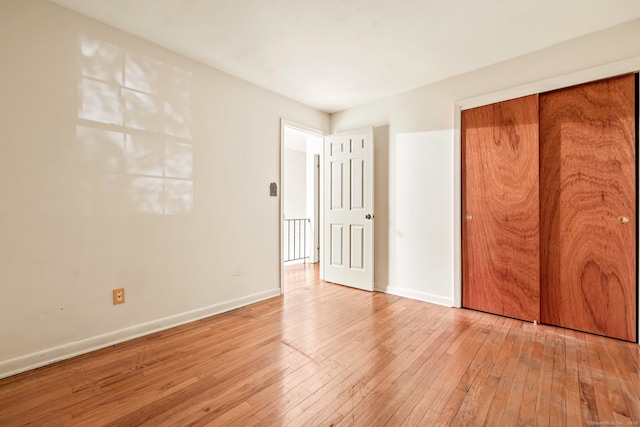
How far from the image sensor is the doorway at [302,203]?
5590 millimetres

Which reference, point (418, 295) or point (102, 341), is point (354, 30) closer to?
point (418, 295)

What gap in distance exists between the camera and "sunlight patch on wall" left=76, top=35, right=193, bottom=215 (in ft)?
7.16

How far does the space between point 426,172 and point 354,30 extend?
5.66 ft

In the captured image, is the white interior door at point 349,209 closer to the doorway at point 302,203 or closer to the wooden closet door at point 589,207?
the doorway at point 302,203

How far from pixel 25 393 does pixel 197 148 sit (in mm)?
2122

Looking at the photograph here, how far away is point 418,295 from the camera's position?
11.2 feet

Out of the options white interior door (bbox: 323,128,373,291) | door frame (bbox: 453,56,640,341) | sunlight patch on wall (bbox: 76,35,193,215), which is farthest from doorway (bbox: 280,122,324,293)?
sunlight patch on wall (bbox: 76,35,193,215)

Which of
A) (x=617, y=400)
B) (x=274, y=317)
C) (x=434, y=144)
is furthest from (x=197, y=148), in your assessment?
(x=617, y=400)

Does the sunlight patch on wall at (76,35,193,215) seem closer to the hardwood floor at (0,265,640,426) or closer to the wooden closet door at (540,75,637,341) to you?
the hardwood floor at (0,265,640,426)

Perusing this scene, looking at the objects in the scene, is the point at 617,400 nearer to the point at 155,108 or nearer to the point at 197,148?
the point at 197,148

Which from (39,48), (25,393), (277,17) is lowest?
(25,393)

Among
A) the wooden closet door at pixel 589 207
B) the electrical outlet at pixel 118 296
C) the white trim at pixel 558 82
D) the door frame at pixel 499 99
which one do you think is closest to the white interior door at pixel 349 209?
the door frame at pixel 499 99

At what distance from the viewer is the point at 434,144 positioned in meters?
3.26

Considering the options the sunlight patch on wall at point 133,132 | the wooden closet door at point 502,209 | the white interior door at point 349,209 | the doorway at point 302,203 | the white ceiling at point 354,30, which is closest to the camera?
the white ceiling at point 354,30
